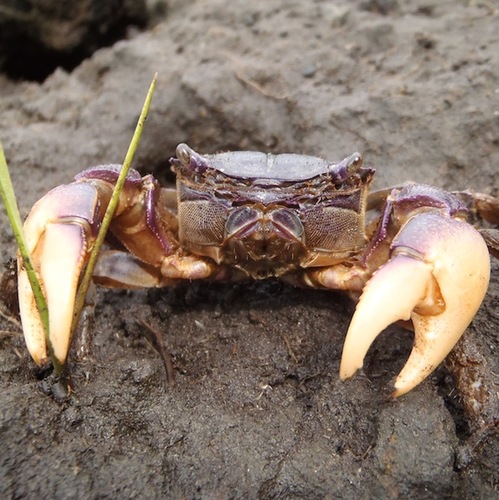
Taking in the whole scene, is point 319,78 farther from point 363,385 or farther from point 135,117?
point 363,385

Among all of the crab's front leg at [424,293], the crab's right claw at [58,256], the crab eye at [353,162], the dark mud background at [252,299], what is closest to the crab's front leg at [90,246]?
the crab's right claw at [58,256]

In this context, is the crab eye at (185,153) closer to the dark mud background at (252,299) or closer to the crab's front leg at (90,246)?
the crab's front leg at (90,246)

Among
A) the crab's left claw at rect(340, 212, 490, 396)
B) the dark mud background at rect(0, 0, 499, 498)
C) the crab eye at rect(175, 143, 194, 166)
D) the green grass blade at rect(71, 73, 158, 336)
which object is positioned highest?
the green grass blade at rect(71, 73, 158, 336)

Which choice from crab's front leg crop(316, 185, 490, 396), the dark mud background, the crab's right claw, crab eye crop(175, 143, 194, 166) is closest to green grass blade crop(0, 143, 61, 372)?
the crab's right claw

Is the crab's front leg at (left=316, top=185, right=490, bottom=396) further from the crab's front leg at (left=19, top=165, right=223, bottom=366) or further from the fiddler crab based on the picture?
the crab's front leg at (left=19, top=165, right=223, bottom=366)

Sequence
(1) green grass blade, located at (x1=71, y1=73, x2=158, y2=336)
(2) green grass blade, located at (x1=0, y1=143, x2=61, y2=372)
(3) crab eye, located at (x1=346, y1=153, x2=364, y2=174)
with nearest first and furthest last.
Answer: (2) green grass blade, located at (x1=0, y1=143, x2=61, y2=372)
(1) green grass blade, located at (x1=71, y1=73, x2=158, y2=336)
(3) crab eye, located at (x1=346, y1=153, x2=364, y2=174)

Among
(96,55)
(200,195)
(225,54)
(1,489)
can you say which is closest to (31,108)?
(96,55)

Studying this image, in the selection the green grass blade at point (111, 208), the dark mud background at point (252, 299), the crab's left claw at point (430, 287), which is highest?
the green grass blade at point (111, 208)
